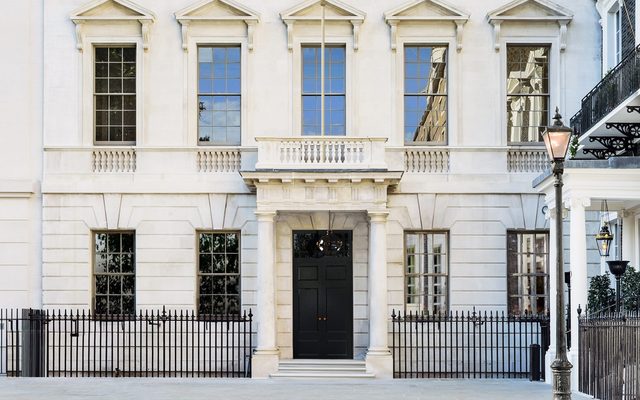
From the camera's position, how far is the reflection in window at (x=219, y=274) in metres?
28.7

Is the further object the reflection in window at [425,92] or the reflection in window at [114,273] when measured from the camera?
the reflection in window at [425,92]

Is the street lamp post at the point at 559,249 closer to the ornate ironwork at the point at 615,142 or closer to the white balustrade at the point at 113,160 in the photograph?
the ornate ironwork at the point at 615,142

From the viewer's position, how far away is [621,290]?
22.8 meters

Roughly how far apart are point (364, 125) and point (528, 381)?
741 cm

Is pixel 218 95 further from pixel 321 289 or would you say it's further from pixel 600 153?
pixel 600 153

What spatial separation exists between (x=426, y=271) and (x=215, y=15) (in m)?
8.22

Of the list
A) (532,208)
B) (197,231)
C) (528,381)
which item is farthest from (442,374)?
(197,231)

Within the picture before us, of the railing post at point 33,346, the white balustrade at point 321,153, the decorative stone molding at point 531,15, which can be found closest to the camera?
the white balustrade at point 321,153

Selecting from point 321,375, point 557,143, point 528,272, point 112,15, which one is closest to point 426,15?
point 528,272

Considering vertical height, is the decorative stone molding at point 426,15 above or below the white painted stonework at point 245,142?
above

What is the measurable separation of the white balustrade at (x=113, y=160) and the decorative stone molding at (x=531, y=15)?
9.43 m

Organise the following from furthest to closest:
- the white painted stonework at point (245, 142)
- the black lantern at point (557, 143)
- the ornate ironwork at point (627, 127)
A: 1. the white painted stonework at point (245, 142)
2. the ornate ironwork at point (627, 127)
3. the black lantern at point (557, 143)

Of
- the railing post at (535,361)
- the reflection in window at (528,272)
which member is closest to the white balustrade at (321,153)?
the reflection in window at (528,272)

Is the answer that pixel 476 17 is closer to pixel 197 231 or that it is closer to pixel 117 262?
pixel 197 231
